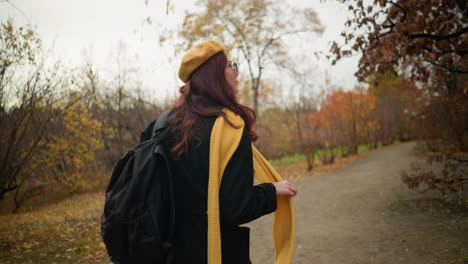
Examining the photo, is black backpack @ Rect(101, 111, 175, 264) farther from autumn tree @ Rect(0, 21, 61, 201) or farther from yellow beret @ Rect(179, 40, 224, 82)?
autumn tree @ Rect(0, 21, 61, 201)

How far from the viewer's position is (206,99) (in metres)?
1.79

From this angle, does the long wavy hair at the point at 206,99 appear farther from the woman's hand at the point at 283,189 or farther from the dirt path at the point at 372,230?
the dirt path at the point at 372,230

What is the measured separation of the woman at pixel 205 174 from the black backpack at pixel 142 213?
96 mm

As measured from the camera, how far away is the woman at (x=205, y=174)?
158 cm

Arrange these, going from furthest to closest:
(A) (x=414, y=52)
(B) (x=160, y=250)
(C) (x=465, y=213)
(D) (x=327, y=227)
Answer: (D) (x=327, y=227), (C) (x=465, y=213), (A) (x=414, y=52), (B) (x=160, y=250)

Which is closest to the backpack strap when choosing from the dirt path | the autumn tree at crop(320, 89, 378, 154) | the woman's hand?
the woman's hand

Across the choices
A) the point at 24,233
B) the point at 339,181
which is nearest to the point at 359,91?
the point at 339,181

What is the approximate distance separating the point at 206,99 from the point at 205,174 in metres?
0.43

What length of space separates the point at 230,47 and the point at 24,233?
15754 mm

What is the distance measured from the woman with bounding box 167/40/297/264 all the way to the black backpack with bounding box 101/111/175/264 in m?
0.10

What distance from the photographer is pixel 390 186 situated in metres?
9.41

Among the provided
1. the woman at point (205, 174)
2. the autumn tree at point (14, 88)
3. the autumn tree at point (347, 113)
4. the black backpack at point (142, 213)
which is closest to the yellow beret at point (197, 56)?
the woman at point (205, 174)

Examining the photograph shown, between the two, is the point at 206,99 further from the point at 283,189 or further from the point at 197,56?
the point at 283,189

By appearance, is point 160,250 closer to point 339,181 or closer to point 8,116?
point 8,116
